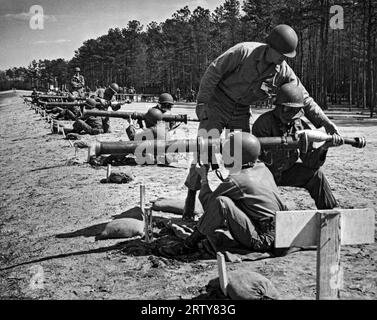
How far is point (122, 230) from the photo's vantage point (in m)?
5.80

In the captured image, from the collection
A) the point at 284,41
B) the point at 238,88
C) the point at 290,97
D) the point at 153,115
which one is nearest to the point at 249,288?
the point at 290,97

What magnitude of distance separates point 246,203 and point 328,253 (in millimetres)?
1580

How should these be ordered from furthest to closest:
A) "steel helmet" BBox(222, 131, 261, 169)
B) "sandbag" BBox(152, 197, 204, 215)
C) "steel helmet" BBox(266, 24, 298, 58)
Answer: "sandbag" BBox(152, 197, 204, 215) < "steel helmet" BBox(266, 24, 298, 58) < "steel helmet" BBox(222, 131, 261, 169)

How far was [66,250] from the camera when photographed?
5.50m

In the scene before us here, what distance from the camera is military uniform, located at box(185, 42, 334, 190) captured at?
5625mm

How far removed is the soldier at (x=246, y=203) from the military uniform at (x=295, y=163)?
829 millimetres

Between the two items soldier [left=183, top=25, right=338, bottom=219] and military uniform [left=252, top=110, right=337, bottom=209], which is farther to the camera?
military uniform [left=252, top=110, right=337, bottom=209]

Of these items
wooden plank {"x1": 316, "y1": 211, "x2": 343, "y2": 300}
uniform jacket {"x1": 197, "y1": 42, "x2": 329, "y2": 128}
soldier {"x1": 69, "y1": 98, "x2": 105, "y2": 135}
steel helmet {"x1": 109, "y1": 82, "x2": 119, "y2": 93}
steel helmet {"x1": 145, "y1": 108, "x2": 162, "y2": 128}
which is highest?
steel helmet {"x1": 109, "y1": 82, "x2": 119, "y2": 93}

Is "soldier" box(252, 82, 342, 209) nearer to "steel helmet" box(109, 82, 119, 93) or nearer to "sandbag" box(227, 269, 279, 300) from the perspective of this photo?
"sandbag" box(227, 269, 279, 300)

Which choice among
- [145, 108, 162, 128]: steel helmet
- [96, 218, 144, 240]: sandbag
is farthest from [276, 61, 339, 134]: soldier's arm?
[145, 108, 162, 128]: steel helmet

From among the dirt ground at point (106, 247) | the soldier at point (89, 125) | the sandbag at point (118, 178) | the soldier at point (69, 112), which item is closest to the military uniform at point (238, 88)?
the dirt ground at point (106, 247)

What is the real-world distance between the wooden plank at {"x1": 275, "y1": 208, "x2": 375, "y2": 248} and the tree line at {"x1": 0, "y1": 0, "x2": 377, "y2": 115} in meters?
30.7

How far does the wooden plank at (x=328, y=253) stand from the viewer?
10.3 ft
